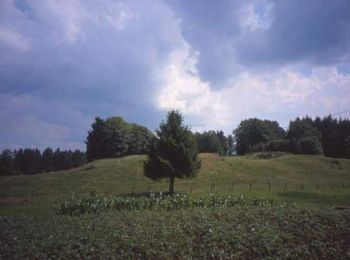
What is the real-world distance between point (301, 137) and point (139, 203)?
91.6 meters

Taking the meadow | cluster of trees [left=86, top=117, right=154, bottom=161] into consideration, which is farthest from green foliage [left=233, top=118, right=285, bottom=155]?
the meadow

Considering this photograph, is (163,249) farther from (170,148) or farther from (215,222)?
(170,148)

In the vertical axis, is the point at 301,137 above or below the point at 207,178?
above

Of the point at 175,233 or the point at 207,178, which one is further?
the point at 207,178

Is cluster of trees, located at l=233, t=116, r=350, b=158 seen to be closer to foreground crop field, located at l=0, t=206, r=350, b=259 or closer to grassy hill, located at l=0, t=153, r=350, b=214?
grassy hill, located at l=0, t=153, r=350, b=214

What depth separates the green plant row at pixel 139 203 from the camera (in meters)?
23.2

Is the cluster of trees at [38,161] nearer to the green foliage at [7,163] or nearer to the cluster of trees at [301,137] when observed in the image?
the green foliage at [7,163]

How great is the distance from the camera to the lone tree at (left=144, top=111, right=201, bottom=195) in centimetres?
4238

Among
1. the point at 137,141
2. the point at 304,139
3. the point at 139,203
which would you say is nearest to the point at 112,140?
the point at 137,141

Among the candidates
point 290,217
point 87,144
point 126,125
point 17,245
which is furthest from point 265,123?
point 17,245

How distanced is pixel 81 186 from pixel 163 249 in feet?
156

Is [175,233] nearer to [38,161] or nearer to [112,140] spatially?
[112,140]

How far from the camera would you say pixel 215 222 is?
16.4 metres

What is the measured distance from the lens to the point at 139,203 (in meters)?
25.0
